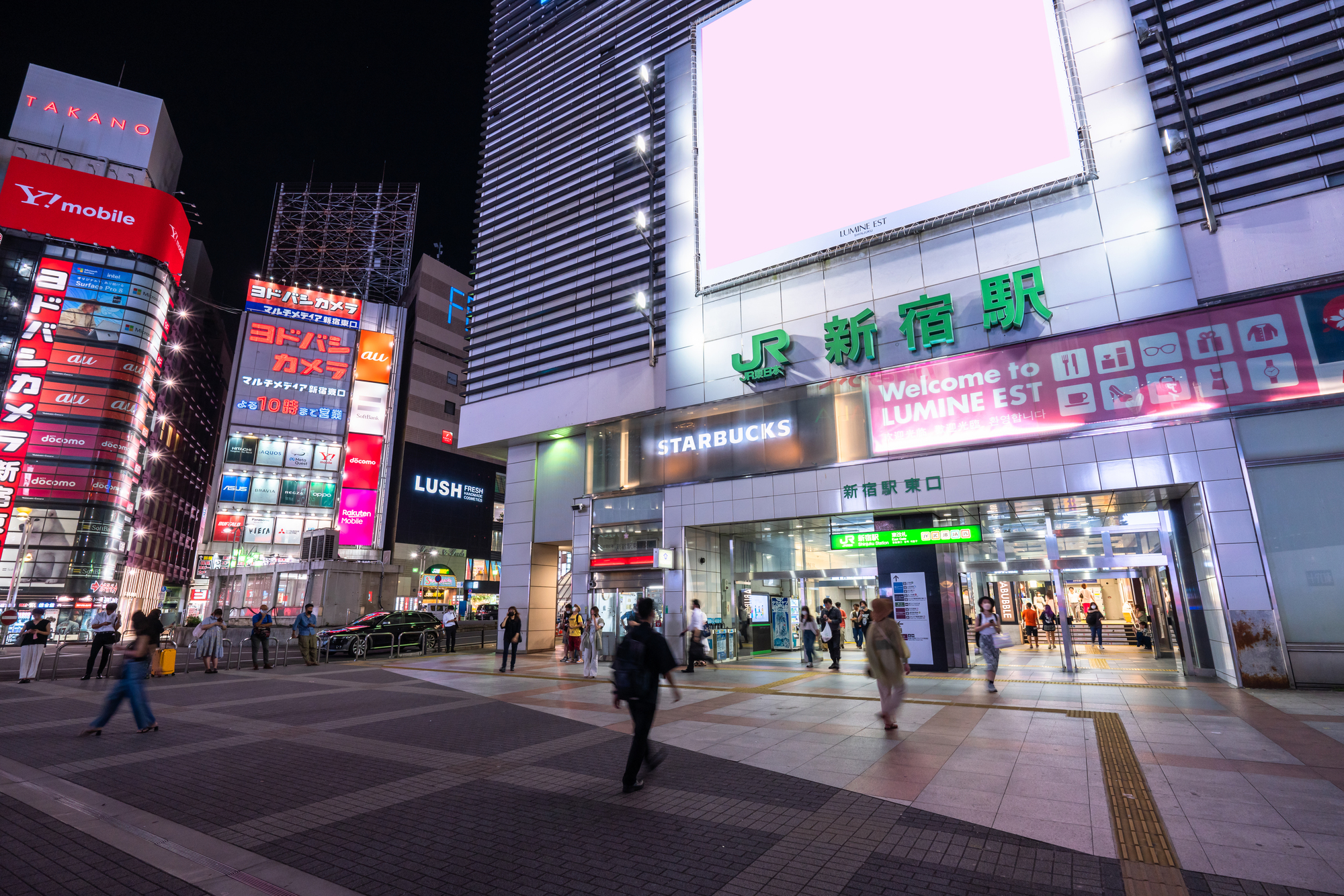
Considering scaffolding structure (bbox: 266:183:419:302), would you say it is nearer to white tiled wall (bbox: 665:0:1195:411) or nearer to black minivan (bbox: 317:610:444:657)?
black minivan (bbox: 317:610:444:657)

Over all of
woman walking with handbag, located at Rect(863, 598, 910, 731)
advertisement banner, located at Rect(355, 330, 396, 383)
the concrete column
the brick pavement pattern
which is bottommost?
the brick pavement pattern

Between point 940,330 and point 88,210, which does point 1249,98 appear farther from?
point 88,210

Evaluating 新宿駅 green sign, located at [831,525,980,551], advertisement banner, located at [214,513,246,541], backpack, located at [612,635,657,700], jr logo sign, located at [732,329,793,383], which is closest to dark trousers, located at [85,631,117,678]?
backpack, located at [612,635,657,700]

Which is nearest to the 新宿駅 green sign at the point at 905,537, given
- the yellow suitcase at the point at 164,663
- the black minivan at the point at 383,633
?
the black minivan at the point at 383,633

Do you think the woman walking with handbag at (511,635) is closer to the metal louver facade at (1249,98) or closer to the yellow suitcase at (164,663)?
the yellow suitcase at (164,663)

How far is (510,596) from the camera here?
2350 cm

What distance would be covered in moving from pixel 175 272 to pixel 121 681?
60.6 metres

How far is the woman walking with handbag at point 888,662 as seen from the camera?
27.9 ft

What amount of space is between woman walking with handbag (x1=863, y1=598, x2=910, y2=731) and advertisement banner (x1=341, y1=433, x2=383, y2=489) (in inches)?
2080

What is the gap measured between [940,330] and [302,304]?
2188 inches

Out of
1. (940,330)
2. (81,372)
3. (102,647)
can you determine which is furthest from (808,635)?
(81,372)

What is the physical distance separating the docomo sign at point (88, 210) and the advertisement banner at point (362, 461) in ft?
69.2

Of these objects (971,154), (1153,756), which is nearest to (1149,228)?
(971,154)

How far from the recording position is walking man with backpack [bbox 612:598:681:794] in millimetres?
5840
